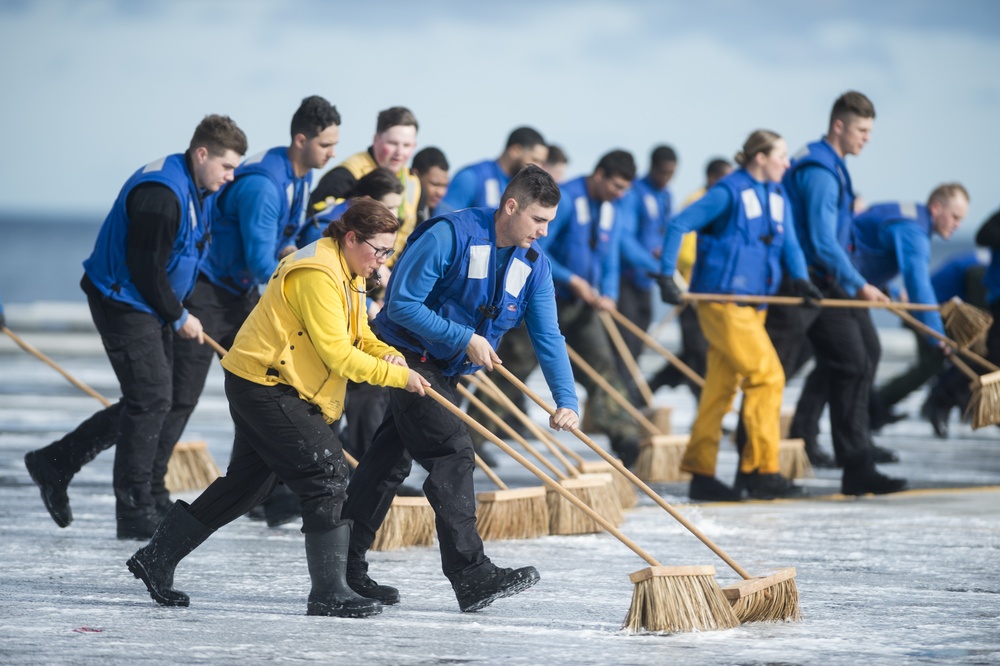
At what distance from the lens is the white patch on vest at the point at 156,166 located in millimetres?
6316

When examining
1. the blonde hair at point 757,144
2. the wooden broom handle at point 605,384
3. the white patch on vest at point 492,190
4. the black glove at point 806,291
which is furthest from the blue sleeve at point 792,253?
the white patch on vest at point 492,190

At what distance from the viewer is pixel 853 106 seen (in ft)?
27.0

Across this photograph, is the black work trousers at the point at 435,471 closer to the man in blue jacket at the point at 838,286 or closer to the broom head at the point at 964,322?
the man in blue jacket at the point at 838,286

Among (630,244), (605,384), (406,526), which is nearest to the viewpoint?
(406,526)

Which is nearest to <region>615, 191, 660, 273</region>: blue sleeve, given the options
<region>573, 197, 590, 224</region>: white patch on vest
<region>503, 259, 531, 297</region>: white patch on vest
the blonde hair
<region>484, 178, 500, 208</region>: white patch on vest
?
<region>573, 197, 590, 224</region>: white patch on vest

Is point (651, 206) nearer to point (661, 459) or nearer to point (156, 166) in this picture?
point (661, 459)

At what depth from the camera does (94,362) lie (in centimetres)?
1603

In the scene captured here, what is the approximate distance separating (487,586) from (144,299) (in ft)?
7.05

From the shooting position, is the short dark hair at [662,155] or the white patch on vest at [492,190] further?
the short dark hair at [662,155]

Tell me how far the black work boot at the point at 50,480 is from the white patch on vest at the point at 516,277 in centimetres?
249

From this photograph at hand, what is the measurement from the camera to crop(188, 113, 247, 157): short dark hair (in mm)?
6254

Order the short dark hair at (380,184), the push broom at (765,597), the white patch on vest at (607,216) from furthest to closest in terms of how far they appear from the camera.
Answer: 1. the white patch on vest at (607,216)
2. the short dark hair at (380,184)
3. the push broom at (765,597)

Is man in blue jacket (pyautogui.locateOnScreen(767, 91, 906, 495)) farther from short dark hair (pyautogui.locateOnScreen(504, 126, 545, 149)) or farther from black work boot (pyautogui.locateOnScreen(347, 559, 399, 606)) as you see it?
black work boot (pyautogui.locateOnScreen(347, 559, 399, 606))

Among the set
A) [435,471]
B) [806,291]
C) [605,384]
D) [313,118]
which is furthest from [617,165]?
[435,471]
